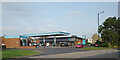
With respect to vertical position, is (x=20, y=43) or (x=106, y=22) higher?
(x=106, y=22)

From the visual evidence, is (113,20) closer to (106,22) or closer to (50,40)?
(106,22)

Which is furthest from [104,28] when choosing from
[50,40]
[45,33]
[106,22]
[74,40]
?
[50,40]

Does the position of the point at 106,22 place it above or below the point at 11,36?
above

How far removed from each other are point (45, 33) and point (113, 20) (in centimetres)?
2482

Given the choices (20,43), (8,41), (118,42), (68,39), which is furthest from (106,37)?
(8,41)

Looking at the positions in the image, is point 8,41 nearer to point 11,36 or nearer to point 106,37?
point 11,36

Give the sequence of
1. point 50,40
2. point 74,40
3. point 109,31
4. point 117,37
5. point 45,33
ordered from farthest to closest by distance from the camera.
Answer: point 50,40 → point 74,40 → point 45,33 → point 109,31 → point 117,37

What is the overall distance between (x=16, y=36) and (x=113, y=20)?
3432cm

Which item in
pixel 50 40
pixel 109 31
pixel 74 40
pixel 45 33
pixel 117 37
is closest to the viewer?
pixel 117 37

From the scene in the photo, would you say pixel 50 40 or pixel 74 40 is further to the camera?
pixel 50 40

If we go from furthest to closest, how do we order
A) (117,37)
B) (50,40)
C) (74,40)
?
1. (50,40)
2. (74,40)
3. (117,37)

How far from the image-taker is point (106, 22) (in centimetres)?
5897

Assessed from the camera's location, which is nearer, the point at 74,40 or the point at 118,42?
the point at 118,42

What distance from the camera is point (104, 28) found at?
60.3m
